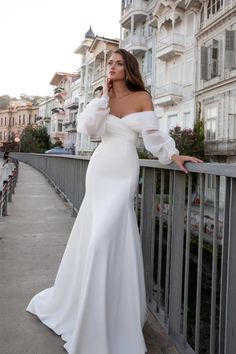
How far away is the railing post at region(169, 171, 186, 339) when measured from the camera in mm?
2641

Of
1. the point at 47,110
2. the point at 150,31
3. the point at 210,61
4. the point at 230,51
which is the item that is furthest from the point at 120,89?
the point at 47,110

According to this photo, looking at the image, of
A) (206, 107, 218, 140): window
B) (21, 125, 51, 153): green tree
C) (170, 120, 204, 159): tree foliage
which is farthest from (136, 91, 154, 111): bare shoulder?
(21, 125, 51, 153): green tree

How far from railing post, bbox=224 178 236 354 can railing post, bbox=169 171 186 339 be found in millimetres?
727

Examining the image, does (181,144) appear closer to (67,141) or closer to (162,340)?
(162,340)

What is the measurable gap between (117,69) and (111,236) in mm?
1127

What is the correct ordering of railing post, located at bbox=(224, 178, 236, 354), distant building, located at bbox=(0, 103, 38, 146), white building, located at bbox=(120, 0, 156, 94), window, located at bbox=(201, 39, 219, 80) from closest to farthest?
railing post, located at bbox=(224, 178, 236, 354)
window, located at bbox=(201, 39, 219, 80)
white building, located at bbox=(120, 0, 156, 94)
distant building, located at bbox=(0, 103, 38, 146)

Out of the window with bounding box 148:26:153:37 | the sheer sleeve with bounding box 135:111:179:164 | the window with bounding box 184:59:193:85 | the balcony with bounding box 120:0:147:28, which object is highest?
the balcony with bounding box 120:0:147:28

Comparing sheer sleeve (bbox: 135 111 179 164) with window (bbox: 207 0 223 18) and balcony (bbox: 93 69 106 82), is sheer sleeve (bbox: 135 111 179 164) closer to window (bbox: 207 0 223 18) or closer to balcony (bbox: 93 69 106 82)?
window (bbox: 207 0 223 18)

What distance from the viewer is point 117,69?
2.76m

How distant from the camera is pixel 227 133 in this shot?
70.5ft

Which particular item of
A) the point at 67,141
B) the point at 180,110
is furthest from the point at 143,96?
the point at 67,141

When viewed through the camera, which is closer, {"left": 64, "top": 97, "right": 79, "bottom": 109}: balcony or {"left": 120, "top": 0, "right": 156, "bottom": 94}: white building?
{"left": 120, "top": 0, "right": 156, "bottom": 94}: white building

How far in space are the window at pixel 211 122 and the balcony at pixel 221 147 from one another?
41 cm

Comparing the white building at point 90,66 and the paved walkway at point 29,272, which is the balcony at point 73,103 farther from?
the paved walkway at point 29,272
